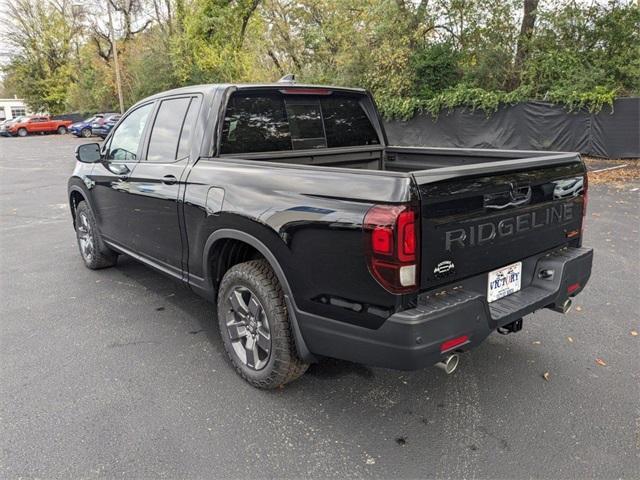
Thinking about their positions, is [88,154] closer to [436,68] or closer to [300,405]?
[300,405]

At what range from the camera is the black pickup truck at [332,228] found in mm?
2369

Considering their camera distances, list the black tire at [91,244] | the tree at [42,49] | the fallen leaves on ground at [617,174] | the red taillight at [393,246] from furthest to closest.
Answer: the tree at [42,49] < the fallen leaves on ground at [617,174] < the black tire at [91,244] < the red taillight at [393,246]

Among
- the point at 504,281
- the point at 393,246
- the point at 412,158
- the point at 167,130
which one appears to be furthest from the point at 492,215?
the point at 167,130

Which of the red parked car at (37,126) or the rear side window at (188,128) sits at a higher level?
the rear side window at (188,128)

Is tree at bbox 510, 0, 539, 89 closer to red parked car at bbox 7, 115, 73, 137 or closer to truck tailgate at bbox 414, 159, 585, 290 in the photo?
truck tailgate at bbox 414, 159, 585, 290

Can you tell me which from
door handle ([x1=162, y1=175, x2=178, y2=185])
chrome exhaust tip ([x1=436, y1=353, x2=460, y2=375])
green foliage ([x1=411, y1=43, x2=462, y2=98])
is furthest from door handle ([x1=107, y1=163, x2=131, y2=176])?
green foliage ([x1=411, y1=43, x2=462, y2=98])

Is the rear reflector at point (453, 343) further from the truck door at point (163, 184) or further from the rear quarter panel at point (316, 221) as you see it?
the truck door at point (163, 184)

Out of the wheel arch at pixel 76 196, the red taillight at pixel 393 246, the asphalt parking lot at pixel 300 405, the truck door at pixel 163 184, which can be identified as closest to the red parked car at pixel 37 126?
the wheel arch at pixel 76 196

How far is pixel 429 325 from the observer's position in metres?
2.33

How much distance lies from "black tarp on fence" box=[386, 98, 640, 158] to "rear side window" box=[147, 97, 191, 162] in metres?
14.0

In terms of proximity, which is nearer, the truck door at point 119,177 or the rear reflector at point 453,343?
the rear reflector at point 453,343

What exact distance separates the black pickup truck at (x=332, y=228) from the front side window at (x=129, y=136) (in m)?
0.03

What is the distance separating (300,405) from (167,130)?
2320 millimetres

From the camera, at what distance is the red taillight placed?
2276mm
